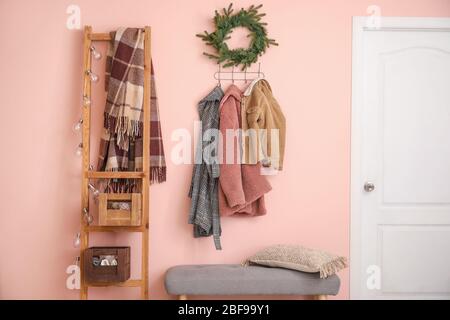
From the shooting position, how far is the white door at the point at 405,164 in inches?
135

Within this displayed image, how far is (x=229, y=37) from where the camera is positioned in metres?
3.34

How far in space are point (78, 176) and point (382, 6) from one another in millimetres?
2053

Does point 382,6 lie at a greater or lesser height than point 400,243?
greater

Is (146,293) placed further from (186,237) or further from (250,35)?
(250,35)

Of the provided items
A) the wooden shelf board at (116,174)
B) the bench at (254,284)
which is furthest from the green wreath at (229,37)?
the bench at (254,284)

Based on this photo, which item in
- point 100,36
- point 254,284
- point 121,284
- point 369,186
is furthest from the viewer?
point 369,186

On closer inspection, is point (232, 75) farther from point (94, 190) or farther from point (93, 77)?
point (94, 190)

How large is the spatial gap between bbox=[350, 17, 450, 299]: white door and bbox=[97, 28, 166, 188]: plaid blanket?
124cm

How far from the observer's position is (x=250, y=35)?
335cm

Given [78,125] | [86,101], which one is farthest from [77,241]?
[86,101]

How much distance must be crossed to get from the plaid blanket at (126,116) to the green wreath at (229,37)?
0.42 m

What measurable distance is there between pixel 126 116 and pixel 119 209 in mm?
516

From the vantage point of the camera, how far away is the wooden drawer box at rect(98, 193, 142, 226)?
3088 mm
